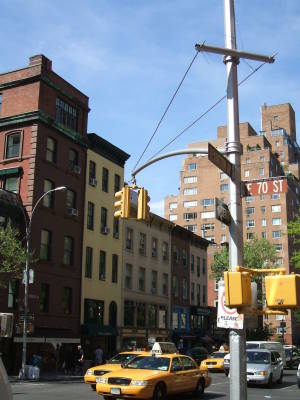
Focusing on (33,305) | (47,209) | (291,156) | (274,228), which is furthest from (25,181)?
(291,156)

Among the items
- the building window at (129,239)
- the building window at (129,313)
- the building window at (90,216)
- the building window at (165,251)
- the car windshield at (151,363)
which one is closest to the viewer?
the car windshield at (151,363)

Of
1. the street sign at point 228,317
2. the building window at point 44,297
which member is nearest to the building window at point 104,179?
the building window at point 44,297

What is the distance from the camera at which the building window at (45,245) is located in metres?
36.5

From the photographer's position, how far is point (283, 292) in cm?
750

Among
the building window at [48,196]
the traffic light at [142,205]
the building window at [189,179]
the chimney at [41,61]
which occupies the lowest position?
the traffic light at [142,205]

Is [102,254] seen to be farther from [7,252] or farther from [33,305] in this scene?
[7,252]

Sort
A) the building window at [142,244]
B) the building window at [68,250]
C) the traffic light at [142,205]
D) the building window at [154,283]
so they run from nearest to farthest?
the traffic light at [142,205]
the building window at [68,250]
the building window at [142,244]
the building window at [154,283]

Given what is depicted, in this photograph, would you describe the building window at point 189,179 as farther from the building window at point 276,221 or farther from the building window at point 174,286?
the building window at point 174,286

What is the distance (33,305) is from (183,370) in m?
17.3

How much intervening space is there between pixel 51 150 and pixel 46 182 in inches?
94.1

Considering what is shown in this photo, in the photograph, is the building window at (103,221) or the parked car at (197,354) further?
the building window at (103,221)

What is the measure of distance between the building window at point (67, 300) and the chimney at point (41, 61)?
1524 centimetres

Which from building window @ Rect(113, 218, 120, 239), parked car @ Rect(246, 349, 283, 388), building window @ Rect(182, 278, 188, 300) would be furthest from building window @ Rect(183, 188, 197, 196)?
parked car @ Rect(246, 349, 283, 388)

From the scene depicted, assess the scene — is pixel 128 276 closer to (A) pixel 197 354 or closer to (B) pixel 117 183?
(B) pixel 117 183
